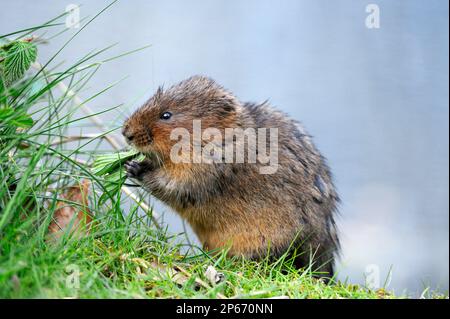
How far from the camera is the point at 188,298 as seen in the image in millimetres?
3459

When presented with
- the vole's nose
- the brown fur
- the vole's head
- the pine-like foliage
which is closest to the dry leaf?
the brown fur

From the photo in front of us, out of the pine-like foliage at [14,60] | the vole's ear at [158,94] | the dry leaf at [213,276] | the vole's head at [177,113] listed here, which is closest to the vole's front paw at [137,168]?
the vole's head at [177,113]

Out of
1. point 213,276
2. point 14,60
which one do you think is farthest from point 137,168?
point 213,276

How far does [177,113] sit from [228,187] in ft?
2.43

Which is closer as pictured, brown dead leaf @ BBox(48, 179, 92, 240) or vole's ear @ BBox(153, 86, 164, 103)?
brown dead leaf @ BBox(48, 179, 92, 240)

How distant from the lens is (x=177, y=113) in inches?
200

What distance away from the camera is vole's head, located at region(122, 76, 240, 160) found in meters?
4.96

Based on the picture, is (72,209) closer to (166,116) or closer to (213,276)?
(166,116)

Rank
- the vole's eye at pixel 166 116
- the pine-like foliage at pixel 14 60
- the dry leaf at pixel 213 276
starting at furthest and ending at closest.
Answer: the vole's eye at pixel 166 116 < the pine-like foliage at pixel 14 60 < the dry leaf at pixel 213 276

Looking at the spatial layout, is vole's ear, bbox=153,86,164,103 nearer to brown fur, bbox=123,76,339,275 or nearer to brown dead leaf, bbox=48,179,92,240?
brown fur, bbox=123,76,339,275

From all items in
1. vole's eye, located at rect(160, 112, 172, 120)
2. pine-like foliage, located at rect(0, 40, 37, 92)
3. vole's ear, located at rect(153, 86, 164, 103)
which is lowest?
vole's eye, located at rect(160, 112, 172, 120)

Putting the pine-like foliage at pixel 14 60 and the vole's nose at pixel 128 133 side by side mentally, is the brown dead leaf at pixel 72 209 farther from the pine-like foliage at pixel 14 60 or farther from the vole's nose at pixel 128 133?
the pine-like foliage at pixel 14 60

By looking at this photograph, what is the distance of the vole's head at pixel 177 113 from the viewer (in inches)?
195

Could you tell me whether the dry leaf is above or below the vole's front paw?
below
